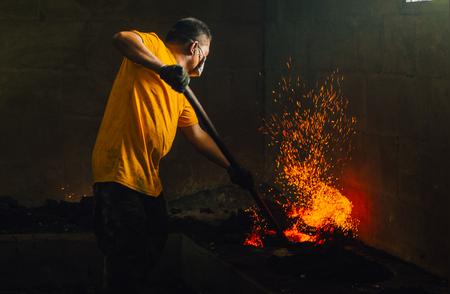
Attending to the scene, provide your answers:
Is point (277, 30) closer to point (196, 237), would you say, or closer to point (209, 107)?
point (209, 107)

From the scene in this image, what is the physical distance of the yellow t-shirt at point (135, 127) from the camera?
18.1 ft

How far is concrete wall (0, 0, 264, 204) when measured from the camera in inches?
364

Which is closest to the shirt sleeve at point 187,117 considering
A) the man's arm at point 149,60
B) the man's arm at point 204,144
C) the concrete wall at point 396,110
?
the man's arm at point 204,144

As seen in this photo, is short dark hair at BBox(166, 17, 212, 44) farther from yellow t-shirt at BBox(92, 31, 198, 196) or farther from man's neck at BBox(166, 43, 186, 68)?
yellow t-shirt at BBox(92, 31, 198, 196)

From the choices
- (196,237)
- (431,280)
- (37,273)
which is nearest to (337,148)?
(196,237)

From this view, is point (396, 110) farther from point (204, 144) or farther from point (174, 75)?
point (174, 75)

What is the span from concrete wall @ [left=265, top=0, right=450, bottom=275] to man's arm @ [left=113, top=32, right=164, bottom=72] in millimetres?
2132

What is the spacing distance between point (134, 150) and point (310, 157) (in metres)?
3.25

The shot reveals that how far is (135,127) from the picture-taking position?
553cm

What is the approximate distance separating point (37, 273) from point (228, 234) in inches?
65.0

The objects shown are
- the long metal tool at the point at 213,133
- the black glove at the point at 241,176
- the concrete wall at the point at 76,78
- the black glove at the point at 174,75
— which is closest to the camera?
the black glove at the point at 174,75

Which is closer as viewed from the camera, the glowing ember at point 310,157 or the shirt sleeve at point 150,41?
the shirt sleeve at point 150,41

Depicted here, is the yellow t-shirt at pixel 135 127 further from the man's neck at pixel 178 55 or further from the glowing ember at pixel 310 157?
the glowing ember at pixel 310 157

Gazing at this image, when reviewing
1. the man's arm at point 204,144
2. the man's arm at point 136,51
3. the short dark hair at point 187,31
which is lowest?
the man's arm at point 204,144
